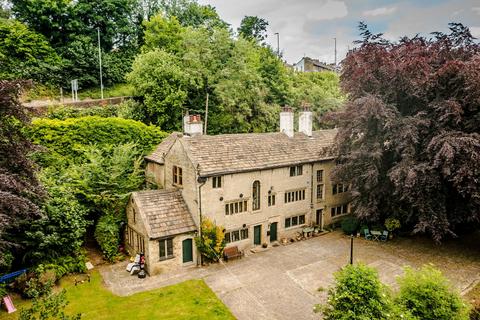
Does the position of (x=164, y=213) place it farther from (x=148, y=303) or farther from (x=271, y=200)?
(x=271, y=200)

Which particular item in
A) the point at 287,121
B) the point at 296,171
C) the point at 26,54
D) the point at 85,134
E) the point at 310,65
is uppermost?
the point at 310,65

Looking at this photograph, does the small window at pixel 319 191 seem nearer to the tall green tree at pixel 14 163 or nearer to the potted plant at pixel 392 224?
the potted plant at pixel 392 224

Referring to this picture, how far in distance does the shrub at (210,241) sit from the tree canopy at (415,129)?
10512 mm

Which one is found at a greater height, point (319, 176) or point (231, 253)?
point (319, 176)

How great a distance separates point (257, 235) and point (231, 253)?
321 cm

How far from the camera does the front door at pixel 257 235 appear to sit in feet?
87.2

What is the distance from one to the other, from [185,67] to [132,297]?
92.5 feet

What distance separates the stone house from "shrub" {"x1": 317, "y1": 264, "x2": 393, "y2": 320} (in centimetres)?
1163

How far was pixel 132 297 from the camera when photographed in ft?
64.3

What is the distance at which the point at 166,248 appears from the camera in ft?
74.0

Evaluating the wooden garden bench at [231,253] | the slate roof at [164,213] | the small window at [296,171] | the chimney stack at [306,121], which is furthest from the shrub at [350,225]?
the slate roof at [164,213]

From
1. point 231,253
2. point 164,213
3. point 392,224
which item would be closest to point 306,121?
point 392,224

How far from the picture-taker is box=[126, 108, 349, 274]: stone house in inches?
907

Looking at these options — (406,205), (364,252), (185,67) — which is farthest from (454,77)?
(185,67)
